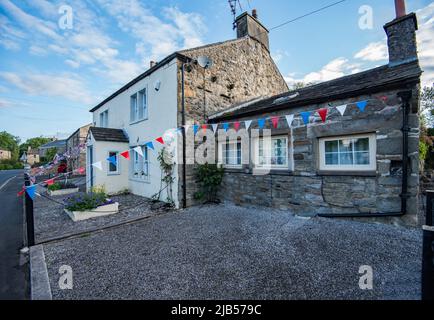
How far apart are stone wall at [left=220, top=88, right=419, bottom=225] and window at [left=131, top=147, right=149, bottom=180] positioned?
16.0ft

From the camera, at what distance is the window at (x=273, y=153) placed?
6117 mm

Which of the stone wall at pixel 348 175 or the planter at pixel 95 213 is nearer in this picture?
the stone wall at pixel 348 175

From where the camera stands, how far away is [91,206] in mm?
6207

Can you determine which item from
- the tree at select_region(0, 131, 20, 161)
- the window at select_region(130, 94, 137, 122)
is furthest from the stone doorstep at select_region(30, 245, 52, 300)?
the tree at select_region(0, 131, 20, 161)

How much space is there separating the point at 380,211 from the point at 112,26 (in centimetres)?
860

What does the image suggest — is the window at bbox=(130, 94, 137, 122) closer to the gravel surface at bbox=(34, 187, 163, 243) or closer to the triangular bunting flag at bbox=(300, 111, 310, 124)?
the gravel surface at bbox=(34, 187, 163, 243)

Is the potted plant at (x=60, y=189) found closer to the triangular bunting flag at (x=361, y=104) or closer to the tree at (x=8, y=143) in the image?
the triangular bunting flag at (x=361, y=104)

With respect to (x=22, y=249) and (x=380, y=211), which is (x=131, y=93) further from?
(x=380, y=211)

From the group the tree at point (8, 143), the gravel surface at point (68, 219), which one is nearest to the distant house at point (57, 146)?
the tree at point (8, 143)

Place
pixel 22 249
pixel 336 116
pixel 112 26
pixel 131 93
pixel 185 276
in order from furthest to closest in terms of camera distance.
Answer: pixel 131 93 → pixel 112 26 → pixel 336 116 → pixel 22 249 → pixel 185 276

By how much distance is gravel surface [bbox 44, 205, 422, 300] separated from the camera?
2.62 m

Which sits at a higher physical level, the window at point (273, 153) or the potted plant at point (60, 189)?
the window at point (273, 153)

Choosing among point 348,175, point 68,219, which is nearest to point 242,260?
point 348,175
